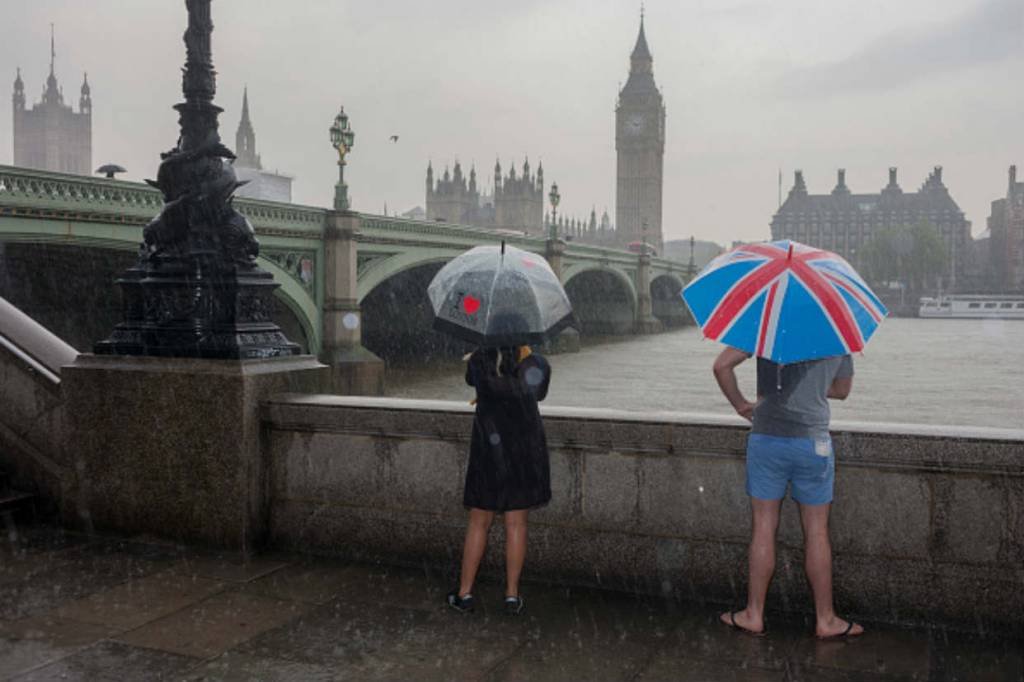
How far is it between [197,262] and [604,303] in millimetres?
58080

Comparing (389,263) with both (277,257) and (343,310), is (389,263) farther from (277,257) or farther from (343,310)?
(277,257)

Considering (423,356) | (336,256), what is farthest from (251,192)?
(336,256)

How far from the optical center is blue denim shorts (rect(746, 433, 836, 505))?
156 inches

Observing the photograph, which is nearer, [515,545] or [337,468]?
[515,545]

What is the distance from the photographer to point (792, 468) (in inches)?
157

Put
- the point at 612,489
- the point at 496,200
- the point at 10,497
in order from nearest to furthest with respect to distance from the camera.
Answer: the point at 612,489 → the point at 10,497 → the point at 496,200

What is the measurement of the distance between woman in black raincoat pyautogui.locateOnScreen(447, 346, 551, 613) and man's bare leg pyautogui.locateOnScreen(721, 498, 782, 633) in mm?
859

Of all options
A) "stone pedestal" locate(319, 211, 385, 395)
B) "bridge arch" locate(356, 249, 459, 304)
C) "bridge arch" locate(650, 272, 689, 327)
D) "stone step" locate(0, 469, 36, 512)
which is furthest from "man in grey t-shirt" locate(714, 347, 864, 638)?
"bridge arch" locate(650, 272, 689, 327)

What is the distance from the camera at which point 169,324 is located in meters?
5.58

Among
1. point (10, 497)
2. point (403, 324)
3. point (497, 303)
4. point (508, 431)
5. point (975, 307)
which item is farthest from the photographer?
point (975, 307)

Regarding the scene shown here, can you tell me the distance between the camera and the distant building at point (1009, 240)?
12388cm

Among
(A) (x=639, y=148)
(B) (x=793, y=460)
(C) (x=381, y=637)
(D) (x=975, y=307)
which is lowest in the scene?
(C) (x=381, y=637)

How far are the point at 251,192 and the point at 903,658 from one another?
4334cm

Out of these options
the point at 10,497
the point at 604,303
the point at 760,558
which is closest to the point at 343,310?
the point at 10,497
